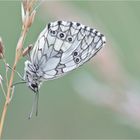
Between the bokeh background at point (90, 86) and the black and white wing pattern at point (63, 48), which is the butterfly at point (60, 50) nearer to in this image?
the black and white wing pattern at point (63, 48)

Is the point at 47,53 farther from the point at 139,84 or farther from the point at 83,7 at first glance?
the point at 83,7

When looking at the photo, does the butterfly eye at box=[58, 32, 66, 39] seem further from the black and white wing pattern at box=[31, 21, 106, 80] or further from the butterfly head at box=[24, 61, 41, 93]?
the butterfly head at box=[24, 61, 41, 93]

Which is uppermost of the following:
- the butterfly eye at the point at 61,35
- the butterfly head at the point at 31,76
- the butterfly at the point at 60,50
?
the butterfly eye at the point at 61,35

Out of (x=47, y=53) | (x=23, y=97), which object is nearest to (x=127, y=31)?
(x=23, y=97)

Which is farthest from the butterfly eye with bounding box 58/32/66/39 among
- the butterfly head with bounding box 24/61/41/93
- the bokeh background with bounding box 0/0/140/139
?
the bokeh background with bounding box 0/0/140/139

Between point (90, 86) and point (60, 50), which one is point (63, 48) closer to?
point (60, 50)

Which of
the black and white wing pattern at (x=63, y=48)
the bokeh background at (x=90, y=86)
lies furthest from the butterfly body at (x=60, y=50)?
the bokeh background at (x=90, y=86)

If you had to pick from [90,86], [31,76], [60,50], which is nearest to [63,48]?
[60,50]

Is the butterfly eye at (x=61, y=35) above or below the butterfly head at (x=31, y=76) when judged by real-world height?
above

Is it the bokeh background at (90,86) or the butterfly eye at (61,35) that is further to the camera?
the bokeh background at (90,86)

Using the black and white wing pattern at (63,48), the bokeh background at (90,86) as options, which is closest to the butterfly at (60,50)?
the black and white wing pattern at (63,48)
